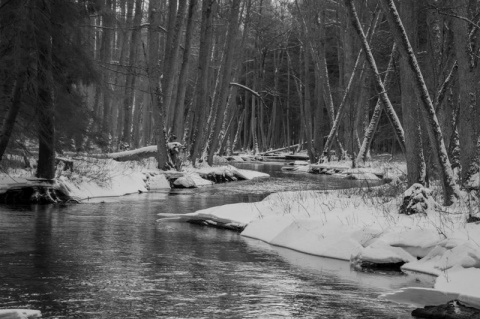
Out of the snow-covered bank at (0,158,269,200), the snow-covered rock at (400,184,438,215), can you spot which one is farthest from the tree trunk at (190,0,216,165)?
the snow-covered rock at (400,184,438,215)

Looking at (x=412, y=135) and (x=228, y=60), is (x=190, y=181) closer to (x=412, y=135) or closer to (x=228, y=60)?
(x=228, y=60)

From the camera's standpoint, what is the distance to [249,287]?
7.84 m

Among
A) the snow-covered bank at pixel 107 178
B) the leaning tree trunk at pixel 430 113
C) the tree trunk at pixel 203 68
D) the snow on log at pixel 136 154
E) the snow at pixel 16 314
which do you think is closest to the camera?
the snow at pixel 16 314

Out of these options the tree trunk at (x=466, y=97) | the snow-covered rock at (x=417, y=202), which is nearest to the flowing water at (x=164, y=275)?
the snow-covered rock at (x=417, y=202)

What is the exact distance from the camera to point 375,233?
1043cm

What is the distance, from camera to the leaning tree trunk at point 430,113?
11672 mm

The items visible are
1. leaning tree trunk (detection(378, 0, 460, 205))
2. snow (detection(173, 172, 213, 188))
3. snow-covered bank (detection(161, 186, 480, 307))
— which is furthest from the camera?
snow (detection(173, 172, 213, 188))

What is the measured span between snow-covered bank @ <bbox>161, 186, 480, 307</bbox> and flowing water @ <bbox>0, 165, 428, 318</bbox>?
0.44m

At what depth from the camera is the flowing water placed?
6754mm

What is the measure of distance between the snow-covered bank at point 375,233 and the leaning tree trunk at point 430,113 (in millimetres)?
596

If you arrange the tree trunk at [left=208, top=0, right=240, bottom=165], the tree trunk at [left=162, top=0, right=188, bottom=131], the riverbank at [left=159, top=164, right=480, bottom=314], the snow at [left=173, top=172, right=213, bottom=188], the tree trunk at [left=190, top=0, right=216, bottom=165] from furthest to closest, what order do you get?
1. the tree trunk at [left=208, top=0, right=240, bottom=165]
2. the tree trunk at [left=190, top=0, right=216, bottom=165]
3. the tree trunk at [left=162, top=0, right=188, bottom=131]
4. the snow at [left=173, top=172, right=213, bottom=188]
5. the riverbank at [left=159, top=164, right=480, bottom=314]

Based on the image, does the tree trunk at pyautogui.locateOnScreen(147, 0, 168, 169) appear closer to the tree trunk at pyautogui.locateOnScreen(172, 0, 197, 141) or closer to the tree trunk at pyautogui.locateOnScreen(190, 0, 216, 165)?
the tree trunk at pyautogui.locateOnScreen(172, 0, 197, 141)

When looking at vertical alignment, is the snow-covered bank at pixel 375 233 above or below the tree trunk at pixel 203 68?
below

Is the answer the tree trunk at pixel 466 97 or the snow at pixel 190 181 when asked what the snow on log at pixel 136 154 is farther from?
the tree trunk at pixel 466 97
